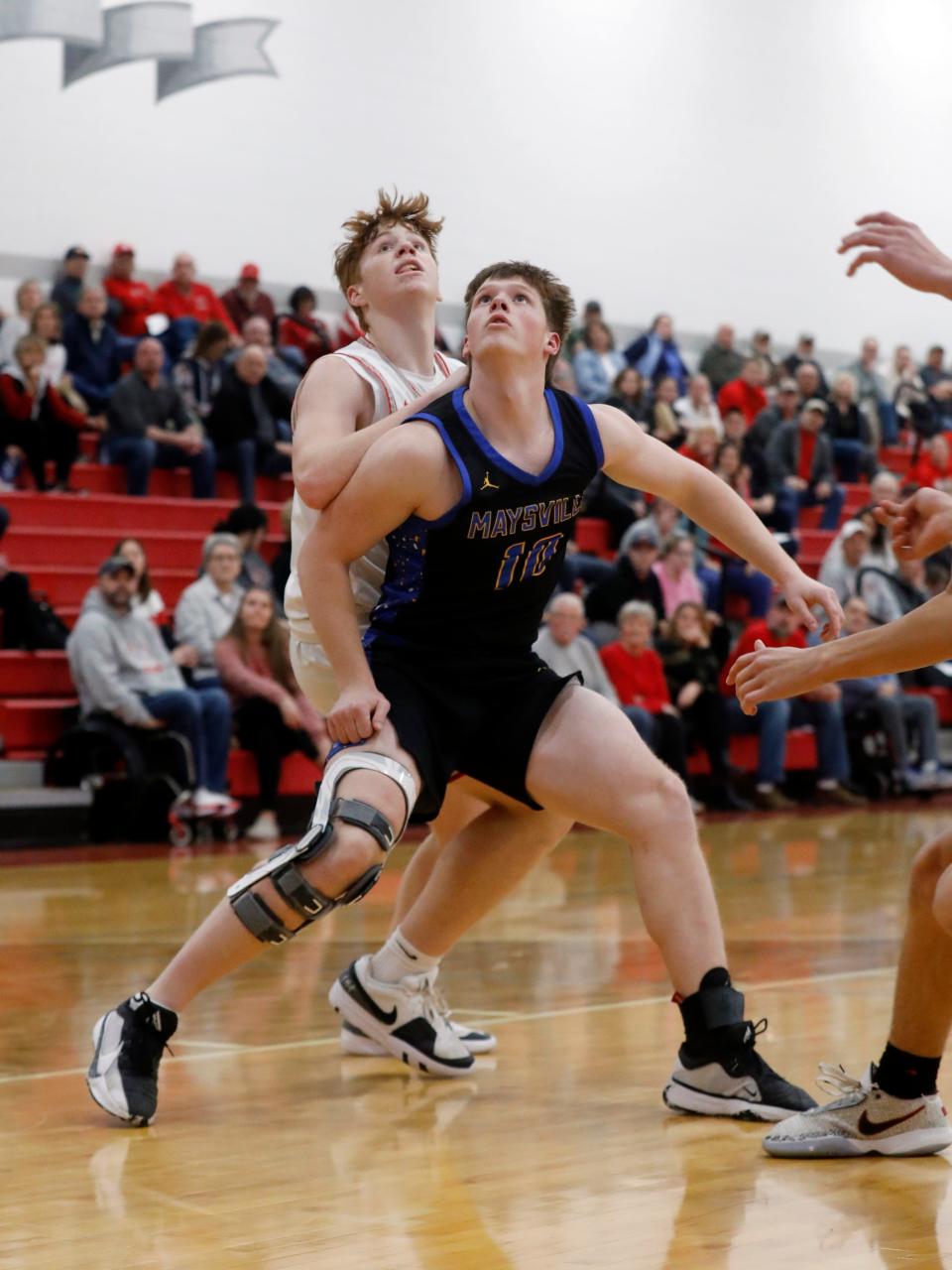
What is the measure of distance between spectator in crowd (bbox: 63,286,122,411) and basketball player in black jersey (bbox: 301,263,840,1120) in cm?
1028

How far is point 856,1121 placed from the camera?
3.61m

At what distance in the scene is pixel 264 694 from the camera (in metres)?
10.6

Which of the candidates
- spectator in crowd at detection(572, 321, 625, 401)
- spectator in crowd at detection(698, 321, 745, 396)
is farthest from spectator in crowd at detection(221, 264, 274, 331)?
spectator in crowd at detection(698, 321, 745, 396)

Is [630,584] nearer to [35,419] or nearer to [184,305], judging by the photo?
[35,419]

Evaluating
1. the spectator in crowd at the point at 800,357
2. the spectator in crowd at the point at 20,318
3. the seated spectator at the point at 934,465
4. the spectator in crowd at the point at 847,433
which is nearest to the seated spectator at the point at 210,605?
the spectator in crowd at the point at 20,318

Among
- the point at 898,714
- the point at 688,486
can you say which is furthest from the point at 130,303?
the point at 688,486

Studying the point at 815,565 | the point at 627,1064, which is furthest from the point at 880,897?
the point at 815,565

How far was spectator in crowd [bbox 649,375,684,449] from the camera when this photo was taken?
1650cm

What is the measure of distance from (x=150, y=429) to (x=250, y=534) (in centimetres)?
185

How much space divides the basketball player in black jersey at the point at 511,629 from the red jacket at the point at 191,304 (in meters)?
11.6

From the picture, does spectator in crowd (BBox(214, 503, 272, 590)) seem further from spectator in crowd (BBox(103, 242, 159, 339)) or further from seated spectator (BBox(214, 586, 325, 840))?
spectator in crowd (BBox(103, 242, 159, 339))

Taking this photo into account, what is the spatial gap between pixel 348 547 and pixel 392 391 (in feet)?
1.73

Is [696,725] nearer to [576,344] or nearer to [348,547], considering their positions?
[576,344]

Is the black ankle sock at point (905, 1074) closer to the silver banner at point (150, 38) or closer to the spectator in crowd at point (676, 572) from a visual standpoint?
the spectator in crowd at point (676, 572)
